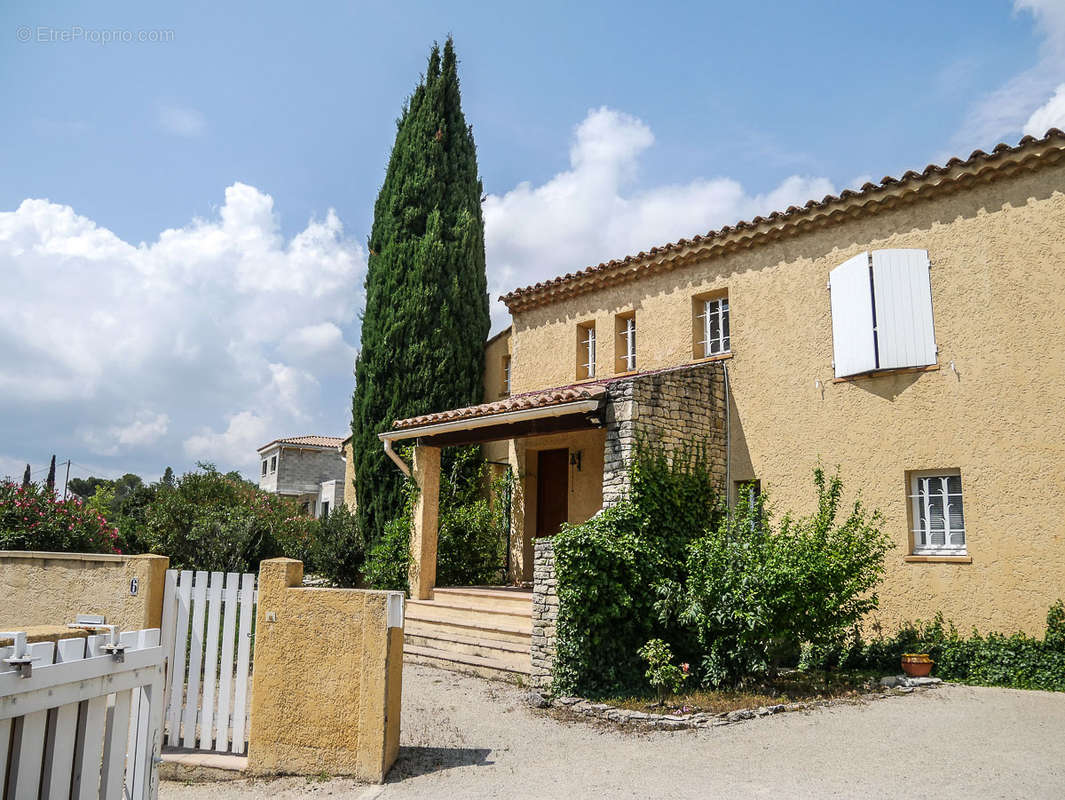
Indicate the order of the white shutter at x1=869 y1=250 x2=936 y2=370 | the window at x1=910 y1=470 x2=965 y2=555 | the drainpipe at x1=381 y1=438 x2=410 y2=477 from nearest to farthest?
the window at x1=910 y1=470 x2=965 y2=555
the white shutter at x1=869 y1=250 x2=936 y2=370
the drainpipe at x1=381 y1=438 x2=410 y2=477

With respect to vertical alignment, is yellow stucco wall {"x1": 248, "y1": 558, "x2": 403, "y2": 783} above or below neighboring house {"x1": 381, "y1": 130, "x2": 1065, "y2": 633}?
below

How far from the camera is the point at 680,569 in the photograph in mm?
9570

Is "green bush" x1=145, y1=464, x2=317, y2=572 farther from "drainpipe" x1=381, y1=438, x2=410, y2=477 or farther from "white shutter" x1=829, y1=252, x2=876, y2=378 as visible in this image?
"white shutter" x1=829, y1=252, x2=876, y2=378

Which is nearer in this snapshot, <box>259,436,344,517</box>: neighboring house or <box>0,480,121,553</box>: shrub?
<box>0,480,121,553</box>: shrub

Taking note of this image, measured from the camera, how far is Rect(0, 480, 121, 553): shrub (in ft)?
34.8

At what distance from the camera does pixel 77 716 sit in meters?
2.85

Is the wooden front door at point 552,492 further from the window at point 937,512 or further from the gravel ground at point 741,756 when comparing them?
the gravel ground at point 741,756

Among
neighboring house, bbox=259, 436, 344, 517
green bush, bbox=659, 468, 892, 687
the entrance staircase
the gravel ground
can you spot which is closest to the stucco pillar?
the entrance staircase

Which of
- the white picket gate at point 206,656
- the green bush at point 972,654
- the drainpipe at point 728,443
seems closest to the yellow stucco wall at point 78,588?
the white picket gate at point 206,656

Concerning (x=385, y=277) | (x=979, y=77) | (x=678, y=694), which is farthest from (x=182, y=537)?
(x=979, y=77)

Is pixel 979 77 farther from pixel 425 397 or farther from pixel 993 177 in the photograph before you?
pixel 425 397

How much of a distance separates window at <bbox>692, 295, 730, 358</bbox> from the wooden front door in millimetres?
3166

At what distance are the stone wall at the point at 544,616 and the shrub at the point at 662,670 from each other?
1.06 meters

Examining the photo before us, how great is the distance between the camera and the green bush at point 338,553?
15266mm
